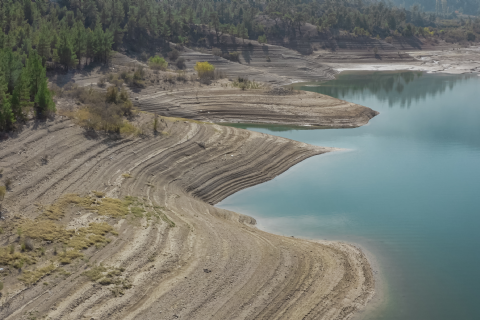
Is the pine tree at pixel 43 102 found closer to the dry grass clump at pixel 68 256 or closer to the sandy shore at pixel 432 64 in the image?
the dry grass clump at pixel 68 256

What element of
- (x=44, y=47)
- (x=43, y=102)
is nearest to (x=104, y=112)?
(x=43, y=102)

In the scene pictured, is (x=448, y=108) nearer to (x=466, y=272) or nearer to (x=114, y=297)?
(x=466, y=272)

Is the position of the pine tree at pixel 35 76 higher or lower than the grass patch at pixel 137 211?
higher

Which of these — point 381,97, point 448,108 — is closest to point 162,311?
point 448,108

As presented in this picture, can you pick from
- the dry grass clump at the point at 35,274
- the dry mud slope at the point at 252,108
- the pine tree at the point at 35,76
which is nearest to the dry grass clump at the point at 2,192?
the dry grass clump at the point at 35,274

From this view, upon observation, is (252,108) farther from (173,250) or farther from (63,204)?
(173,250)

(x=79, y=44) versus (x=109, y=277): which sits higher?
(x=79, y=44)
